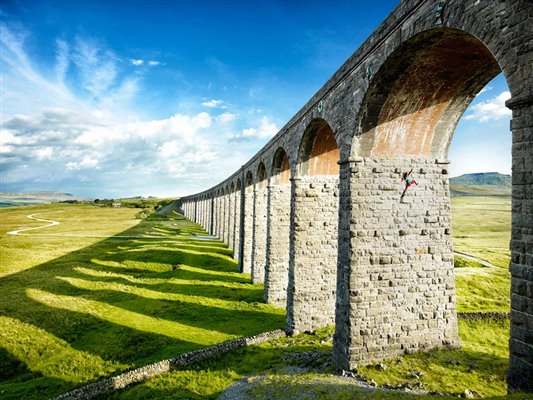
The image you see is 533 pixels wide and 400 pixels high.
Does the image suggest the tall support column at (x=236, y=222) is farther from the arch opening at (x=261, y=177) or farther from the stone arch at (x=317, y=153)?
the stone arch at (x=317, y=153)

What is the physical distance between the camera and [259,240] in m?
22.2

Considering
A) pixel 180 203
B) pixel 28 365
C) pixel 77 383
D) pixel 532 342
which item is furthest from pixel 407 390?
pixel 180 203

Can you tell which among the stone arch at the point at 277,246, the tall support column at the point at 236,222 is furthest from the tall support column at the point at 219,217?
the stone arch at the point at 277,246

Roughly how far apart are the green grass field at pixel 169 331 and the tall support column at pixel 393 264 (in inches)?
27.9

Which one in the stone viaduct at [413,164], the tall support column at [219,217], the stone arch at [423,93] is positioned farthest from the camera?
the tall support column at [219,217]

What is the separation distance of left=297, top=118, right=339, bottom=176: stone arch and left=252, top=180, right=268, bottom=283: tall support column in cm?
813

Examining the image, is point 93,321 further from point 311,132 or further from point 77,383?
point 311,132

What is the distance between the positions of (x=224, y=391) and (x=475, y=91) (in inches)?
420

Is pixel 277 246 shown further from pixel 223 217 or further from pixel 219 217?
pixel 219 217

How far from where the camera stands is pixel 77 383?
11.3 metres

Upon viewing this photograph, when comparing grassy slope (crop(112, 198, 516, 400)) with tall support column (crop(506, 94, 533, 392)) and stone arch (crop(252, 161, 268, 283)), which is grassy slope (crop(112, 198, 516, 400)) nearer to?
tall support column (crop(506, 94, 533, 392))

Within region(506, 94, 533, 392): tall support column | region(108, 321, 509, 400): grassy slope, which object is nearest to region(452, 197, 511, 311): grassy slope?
region(108, 321, 509, 400): grassy slope

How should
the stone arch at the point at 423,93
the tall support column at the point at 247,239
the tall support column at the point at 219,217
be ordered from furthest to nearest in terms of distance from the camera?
the tall support column at the point at 219,217 < the tall support column at the point at 247,239 < the stone arch at the point at 423,93

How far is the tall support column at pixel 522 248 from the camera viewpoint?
506 cm
